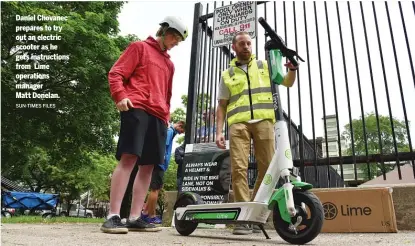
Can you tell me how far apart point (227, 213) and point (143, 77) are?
140cm

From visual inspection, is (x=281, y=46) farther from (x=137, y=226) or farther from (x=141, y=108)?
(x=137, y=226)

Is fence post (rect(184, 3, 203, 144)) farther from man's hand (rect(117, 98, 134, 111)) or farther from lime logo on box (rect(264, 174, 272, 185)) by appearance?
lime logo on box (rect(264, 174, 272, 185))

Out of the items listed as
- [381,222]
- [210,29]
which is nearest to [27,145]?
[210,29]

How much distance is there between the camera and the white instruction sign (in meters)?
4.81

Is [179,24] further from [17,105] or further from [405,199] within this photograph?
[17,105]

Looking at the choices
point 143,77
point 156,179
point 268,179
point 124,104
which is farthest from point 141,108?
point 156,179

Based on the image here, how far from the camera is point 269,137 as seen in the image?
2957mm

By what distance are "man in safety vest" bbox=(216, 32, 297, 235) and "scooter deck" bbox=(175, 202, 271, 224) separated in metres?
0.28

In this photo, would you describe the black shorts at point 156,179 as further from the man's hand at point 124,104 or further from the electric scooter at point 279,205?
the man's hand at point 124,104

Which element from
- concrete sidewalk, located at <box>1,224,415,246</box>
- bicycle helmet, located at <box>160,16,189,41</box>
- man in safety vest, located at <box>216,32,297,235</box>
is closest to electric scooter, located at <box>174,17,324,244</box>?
concrete sidewalk, located at <box>1,224,415,246</box>

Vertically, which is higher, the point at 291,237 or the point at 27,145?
the point at 27,145

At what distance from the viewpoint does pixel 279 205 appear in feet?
7.47

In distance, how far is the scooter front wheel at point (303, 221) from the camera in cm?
211

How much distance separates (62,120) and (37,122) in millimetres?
761
